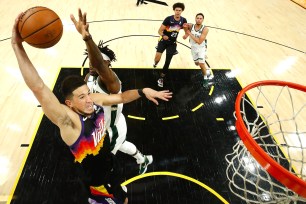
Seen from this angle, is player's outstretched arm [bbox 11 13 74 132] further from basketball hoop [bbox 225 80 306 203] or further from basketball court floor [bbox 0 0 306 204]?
basketball hoop [bbox 225 80 306 203]

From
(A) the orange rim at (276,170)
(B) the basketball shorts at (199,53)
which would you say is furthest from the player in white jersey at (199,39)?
(A) the orange rim at (276,170)

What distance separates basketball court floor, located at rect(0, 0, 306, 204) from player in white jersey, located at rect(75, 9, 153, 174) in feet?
1.43

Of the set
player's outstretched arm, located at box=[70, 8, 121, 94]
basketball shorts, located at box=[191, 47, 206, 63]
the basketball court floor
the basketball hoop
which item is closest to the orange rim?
the basketball hoop

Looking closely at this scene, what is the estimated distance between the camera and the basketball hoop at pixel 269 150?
7.10ft

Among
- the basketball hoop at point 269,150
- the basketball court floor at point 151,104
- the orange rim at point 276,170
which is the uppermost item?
the orange rim at point 276,170

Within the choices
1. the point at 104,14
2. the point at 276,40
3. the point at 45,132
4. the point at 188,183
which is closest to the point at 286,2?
the point at 276,40

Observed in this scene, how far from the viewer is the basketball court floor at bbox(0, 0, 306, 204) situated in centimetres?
359

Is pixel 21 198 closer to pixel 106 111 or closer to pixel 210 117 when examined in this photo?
pixel 106 111

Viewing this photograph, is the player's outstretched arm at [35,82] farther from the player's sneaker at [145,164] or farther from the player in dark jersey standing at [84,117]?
the player's sneaker at [145,164]

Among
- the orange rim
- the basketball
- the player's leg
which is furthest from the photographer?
the player's leg

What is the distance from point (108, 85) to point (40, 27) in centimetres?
91

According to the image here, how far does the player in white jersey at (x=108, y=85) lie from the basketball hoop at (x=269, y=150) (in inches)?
52.4

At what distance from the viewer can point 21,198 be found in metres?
3.34

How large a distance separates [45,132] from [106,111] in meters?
1.86
